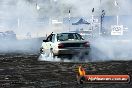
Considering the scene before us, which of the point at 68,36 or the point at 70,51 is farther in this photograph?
the point at 68,36

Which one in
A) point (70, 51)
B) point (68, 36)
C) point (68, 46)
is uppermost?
point (68, 36)

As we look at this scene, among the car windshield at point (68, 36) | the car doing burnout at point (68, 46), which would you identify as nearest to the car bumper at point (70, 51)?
the car doing burnout at point (68, 46)

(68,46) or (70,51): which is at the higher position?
(68,46)

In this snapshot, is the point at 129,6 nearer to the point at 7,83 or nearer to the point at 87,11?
the point at 87,11

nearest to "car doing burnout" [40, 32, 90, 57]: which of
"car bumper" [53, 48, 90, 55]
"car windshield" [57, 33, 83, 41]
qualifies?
"car bumper" [53, 48, 90, 55]

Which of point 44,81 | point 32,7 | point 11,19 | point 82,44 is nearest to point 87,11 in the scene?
point 32,7

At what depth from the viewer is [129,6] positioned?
94000 mm

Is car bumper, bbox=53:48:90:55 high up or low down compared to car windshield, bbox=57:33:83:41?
down

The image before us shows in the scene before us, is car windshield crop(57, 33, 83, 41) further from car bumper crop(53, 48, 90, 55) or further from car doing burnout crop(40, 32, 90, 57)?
car bumper crop(53, 48, 90, 55)

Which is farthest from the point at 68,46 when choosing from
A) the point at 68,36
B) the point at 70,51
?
the point at 68,36

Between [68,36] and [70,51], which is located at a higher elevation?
[68,36]

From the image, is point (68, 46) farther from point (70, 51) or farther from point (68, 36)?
point (68, 36)

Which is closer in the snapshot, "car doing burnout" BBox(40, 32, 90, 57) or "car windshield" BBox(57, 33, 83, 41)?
"car doing burnout" BBox(40, 32, 90, 57)

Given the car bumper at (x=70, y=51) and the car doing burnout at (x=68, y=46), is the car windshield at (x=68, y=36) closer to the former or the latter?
the car doing burnout at (x=68, y=46)
